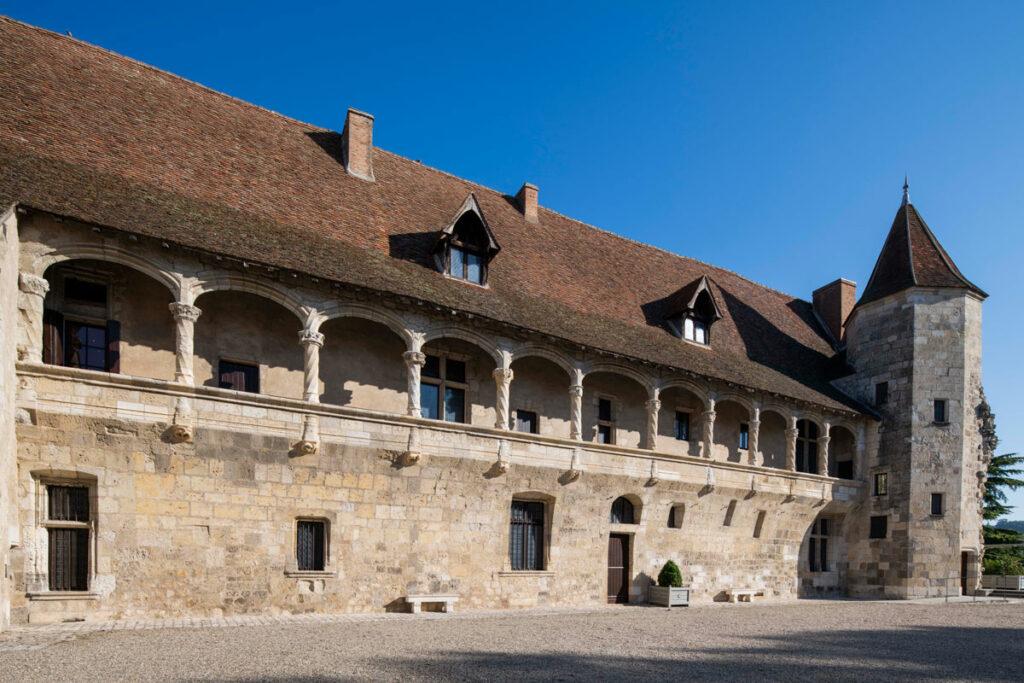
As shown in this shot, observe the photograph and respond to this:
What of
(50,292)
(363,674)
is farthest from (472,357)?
(363,674)

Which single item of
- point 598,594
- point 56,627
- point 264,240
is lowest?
point 598,594

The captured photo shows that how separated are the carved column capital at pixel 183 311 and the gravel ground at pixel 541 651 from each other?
15.4ft

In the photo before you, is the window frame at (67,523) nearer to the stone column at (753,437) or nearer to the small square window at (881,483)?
the stone column at (753,437)

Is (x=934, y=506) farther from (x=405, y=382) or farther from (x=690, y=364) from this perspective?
(x=405, y=382)

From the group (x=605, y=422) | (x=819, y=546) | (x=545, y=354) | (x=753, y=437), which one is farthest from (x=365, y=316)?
(x=819, y=546)

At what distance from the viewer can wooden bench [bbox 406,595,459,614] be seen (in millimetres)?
14084

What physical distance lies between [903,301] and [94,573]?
70.0ft

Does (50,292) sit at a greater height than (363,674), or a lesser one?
greater

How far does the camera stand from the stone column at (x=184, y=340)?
482 inches

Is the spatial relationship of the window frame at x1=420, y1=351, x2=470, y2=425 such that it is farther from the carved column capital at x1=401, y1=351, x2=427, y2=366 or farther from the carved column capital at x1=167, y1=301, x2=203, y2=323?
the carved column capital at x1=167, y1=301, x2=203, y2=323

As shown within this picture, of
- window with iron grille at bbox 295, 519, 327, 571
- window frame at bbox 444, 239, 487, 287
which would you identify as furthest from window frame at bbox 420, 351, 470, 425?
window with iron grille at bbox 295, 519, 327, 571

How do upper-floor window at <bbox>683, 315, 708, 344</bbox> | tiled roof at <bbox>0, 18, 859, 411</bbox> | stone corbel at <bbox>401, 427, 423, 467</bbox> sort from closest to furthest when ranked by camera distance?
tiled roof at <bbox>0, 18, 859, 411</bbox> < stone corbel at <bbox>401, 427, 423, 467</bbox> < upper-floor window at <bbox>683, 315, 708, 344</bbox>

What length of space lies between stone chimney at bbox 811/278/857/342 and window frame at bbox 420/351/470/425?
52.6 feet

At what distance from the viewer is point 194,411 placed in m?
12.3
